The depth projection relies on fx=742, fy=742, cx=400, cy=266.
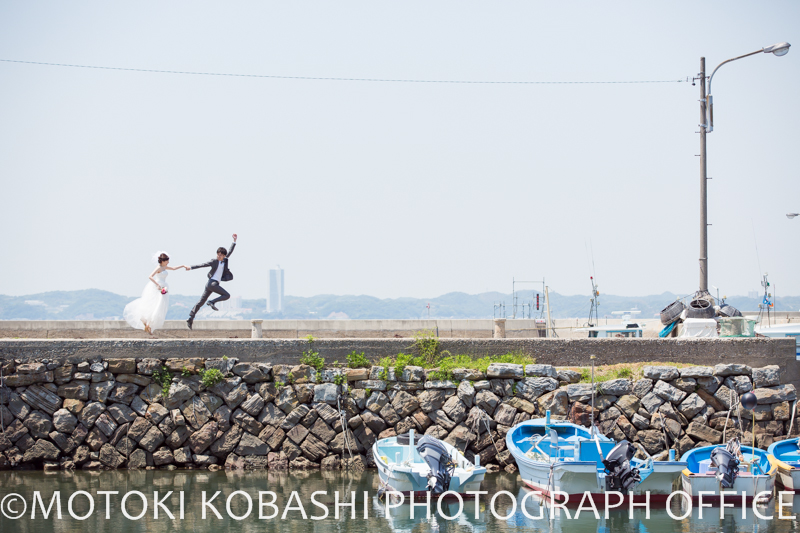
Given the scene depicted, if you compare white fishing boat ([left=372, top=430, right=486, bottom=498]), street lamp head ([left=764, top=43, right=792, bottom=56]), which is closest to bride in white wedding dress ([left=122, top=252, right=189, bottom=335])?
white fishing boat ([left=372, top=430, right=486, bottom=498])

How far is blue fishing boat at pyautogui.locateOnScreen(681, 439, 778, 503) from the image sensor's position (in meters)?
14.6

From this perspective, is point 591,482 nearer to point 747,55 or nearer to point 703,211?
point 703,211

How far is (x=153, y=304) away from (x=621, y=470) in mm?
10985

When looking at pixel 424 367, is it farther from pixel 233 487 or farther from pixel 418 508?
pixel 233 487

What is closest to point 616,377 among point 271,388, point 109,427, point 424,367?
point 424,367

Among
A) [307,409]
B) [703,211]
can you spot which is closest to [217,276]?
[307,409]

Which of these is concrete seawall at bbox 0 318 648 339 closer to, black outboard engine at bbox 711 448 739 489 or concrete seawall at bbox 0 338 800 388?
concrete seawall at bbox 0 338 800 388

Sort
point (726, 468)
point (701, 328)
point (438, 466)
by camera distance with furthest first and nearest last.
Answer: point (701, 328)
point (438, 466)
point (726, 468)

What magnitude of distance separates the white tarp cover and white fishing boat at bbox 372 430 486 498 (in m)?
7.28

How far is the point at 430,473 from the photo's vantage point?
14688 millimetres

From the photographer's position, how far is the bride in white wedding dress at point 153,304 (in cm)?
1736

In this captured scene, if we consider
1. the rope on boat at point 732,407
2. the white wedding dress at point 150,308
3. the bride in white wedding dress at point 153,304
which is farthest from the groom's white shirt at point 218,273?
the rope on boat at point 732,407

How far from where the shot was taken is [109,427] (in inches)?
677

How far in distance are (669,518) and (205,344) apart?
10741 mm
